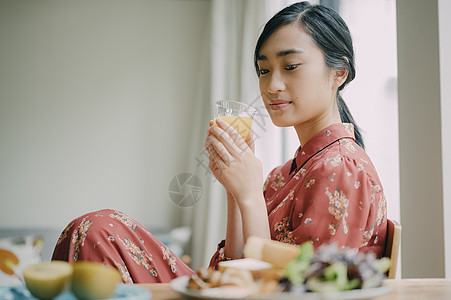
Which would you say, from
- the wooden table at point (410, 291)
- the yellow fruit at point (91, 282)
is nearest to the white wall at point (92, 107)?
the wooden table at point (410, 291)

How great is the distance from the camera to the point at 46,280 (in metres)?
0.52

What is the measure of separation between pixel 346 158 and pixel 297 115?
0.18 m

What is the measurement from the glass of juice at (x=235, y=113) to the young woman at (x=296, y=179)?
1.4 inches

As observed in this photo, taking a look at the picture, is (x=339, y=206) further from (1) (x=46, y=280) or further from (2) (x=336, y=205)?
(1) (x=46, y=280)

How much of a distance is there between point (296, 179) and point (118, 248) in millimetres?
419

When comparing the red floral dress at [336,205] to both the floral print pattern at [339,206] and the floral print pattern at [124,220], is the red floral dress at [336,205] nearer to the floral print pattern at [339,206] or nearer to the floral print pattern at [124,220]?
the floral print pattern at [339,206]

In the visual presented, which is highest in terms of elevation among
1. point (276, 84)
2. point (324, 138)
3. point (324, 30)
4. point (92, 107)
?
point (92, 107)

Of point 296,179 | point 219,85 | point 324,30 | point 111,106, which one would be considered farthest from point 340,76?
point 111,106

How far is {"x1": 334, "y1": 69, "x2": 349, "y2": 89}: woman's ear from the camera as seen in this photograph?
1153mm

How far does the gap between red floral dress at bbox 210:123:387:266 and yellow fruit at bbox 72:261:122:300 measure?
464mm

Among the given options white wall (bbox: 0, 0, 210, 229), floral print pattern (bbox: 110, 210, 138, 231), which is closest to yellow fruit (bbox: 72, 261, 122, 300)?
floral print pattern (bbox: 110, 210, 138, 231)

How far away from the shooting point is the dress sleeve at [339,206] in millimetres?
888

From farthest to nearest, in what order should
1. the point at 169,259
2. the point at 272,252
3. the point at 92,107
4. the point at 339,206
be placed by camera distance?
the point at 92,107
the point at 169,259
the point at 339,206
the point at 272,252

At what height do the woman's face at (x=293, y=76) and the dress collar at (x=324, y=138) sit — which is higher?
the woman's face at (x=293, y=76)
